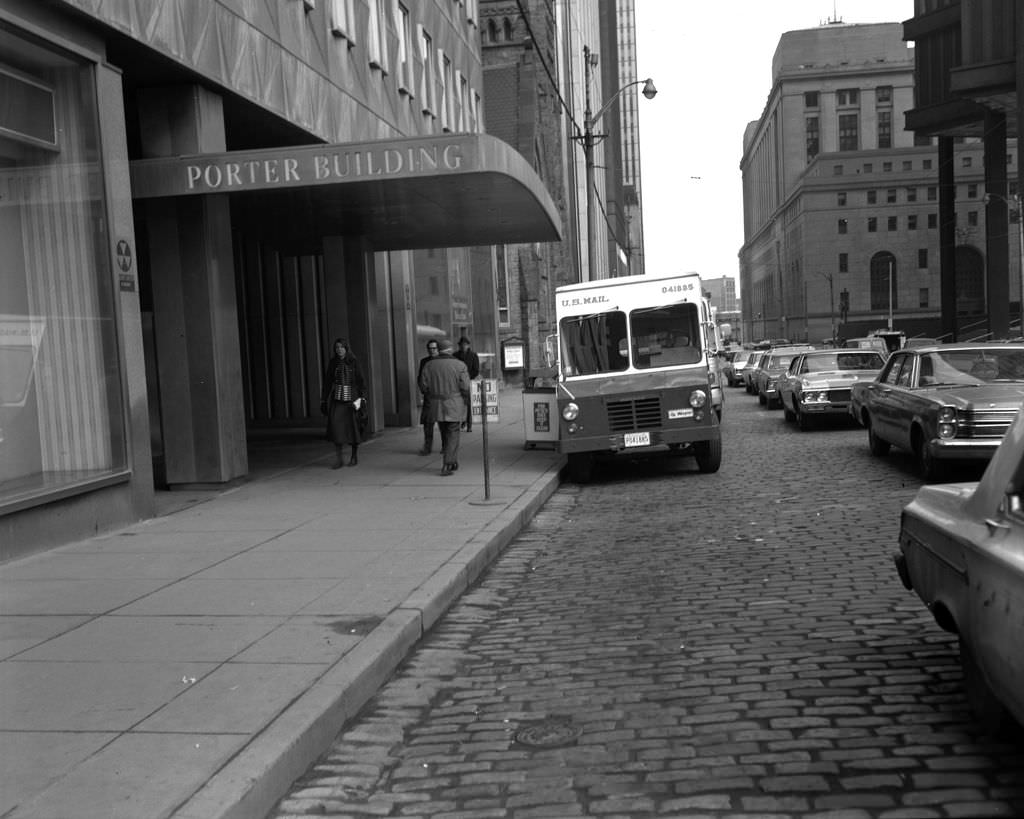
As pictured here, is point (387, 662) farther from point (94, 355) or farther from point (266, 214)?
point (266, 214)

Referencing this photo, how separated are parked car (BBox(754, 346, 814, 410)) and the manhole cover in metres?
23.2

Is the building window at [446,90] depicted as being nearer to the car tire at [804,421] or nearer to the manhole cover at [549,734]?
the car tire at [804,421]

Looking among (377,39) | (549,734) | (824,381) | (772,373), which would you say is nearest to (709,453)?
(824,381)

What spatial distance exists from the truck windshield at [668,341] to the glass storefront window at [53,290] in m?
7.17

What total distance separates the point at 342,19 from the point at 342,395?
661 centimetres

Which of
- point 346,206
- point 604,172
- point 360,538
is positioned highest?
point 604,172

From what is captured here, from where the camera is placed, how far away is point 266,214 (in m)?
17.9

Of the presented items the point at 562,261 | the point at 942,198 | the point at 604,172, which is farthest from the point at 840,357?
the point at 604,172

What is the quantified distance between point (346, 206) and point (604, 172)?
76995mm

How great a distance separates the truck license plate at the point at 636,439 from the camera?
13633 mm

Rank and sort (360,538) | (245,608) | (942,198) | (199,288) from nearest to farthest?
(245,608), (360,538), (199,288), (942,198)

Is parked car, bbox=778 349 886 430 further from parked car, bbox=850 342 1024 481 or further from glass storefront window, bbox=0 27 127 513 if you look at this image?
glass storefront window, bbox=0 27 127 513

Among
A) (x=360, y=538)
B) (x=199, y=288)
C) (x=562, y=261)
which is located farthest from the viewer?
(x=562, y=261)

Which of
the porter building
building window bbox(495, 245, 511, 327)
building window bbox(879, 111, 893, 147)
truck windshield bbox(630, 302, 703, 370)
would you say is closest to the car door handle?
the porter building
